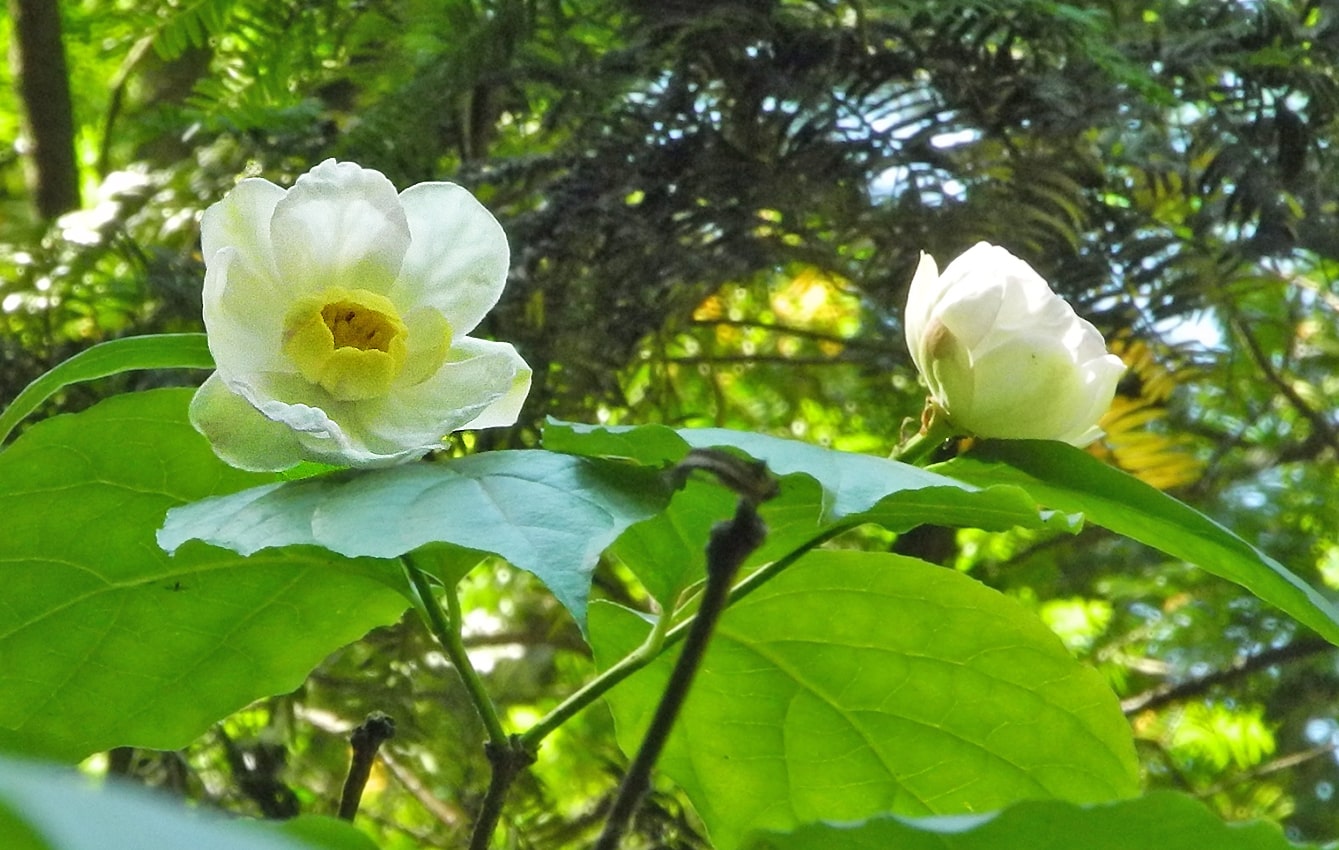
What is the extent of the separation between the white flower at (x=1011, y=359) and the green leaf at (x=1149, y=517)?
0.01 metres

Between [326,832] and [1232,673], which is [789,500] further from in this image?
[1232,673]

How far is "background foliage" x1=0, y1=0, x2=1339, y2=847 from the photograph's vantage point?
0.82 meters

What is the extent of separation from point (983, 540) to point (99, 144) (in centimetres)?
95

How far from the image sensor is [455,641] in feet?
1.35

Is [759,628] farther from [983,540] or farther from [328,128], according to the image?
[983,540]

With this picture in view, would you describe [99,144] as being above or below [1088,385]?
below

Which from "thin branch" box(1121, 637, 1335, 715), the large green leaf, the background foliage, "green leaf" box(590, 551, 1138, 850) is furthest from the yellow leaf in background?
the large green leaf

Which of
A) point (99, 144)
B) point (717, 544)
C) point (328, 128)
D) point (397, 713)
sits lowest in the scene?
point (397, 713)

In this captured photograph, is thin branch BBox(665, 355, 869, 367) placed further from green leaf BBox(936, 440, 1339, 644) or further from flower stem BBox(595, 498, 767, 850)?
flower stem BBox(595, 498, 767, 850)

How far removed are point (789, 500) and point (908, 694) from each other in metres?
0.14

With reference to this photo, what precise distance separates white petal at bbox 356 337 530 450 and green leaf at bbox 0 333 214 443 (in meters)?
0.07

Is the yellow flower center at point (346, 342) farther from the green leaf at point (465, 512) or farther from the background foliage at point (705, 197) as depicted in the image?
the background foliage at point (705, 197)

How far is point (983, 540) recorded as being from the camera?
1.28 m

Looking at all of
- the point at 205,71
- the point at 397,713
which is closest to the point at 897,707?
the point at 397,713
